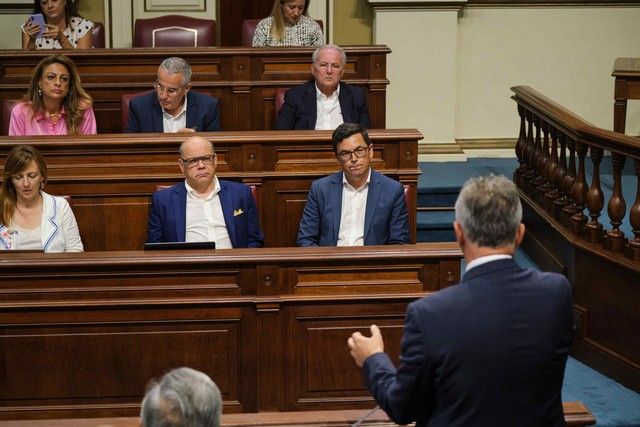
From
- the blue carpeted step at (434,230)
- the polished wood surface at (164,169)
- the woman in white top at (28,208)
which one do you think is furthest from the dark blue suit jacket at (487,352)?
the blue carpeted step at (434,230)

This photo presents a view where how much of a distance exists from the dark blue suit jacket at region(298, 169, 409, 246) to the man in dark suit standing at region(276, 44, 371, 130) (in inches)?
46.6

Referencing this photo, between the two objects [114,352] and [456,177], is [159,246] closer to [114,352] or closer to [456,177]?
[114,352]

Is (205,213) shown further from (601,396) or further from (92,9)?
(92,9)

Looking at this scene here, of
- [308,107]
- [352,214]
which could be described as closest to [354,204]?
[352,214]

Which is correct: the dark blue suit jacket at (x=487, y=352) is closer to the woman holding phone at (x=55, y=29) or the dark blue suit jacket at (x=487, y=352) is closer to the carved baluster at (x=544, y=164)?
the carved baluster at (x=544, y=164)

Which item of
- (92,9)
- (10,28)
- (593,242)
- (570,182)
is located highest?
(92,9)

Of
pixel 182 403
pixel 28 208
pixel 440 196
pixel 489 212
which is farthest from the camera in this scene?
pixel 440 196

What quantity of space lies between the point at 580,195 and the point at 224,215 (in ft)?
5.21

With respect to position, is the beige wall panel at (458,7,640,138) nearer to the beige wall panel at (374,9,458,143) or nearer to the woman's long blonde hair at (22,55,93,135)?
the beige wall panel at (374,9,458,143)

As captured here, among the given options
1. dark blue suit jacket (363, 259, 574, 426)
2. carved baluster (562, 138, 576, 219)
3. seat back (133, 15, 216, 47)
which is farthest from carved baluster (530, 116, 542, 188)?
dark blue suit jacket (363, 259, 574, 426)

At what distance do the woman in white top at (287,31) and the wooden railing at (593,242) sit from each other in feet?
4.93

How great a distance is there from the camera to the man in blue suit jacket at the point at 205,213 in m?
4.52

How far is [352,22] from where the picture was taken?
25.8ft

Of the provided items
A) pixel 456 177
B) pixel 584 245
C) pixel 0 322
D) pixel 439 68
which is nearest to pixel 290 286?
pixel 0 322
